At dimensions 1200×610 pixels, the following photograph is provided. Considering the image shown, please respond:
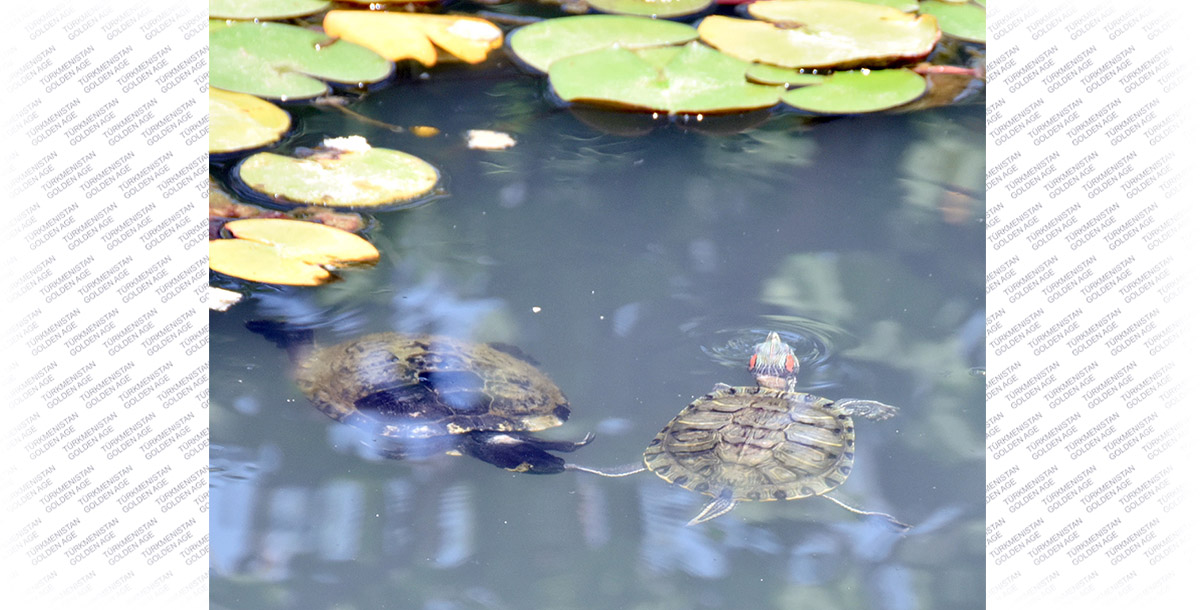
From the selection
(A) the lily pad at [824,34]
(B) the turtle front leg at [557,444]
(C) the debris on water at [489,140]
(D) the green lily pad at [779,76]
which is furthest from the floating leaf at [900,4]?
(B) the turtle front leg at [557,444]

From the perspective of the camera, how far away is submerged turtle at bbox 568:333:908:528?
1.93m

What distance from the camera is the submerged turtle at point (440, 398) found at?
6.63 ft

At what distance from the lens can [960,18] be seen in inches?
Result: 151

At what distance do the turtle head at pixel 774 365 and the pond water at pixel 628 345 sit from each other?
0.04 meters

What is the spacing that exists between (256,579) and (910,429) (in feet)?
4.63

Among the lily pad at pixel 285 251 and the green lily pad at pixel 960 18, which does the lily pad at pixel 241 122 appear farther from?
the green lily pad at pixel 960 18

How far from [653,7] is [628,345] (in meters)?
2.15

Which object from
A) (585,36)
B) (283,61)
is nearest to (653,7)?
(585,36)

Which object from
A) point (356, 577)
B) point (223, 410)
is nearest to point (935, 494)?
point (356, 577)

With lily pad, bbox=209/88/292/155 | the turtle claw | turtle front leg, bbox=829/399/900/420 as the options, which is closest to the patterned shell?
the turtle claw

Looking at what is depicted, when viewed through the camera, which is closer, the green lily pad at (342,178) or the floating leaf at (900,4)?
the green lily pad at (342,178)

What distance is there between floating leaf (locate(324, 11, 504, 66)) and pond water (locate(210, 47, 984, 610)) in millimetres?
200

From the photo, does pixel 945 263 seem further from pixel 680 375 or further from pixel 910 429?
pixel 680 375

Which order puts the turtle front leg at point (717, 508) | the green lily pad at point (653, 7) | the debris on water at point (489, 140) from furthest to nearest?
the green lily pad at point (653, 7)
the debris on water at point (489, 140)
the turtle front leg at point (717, 508)
